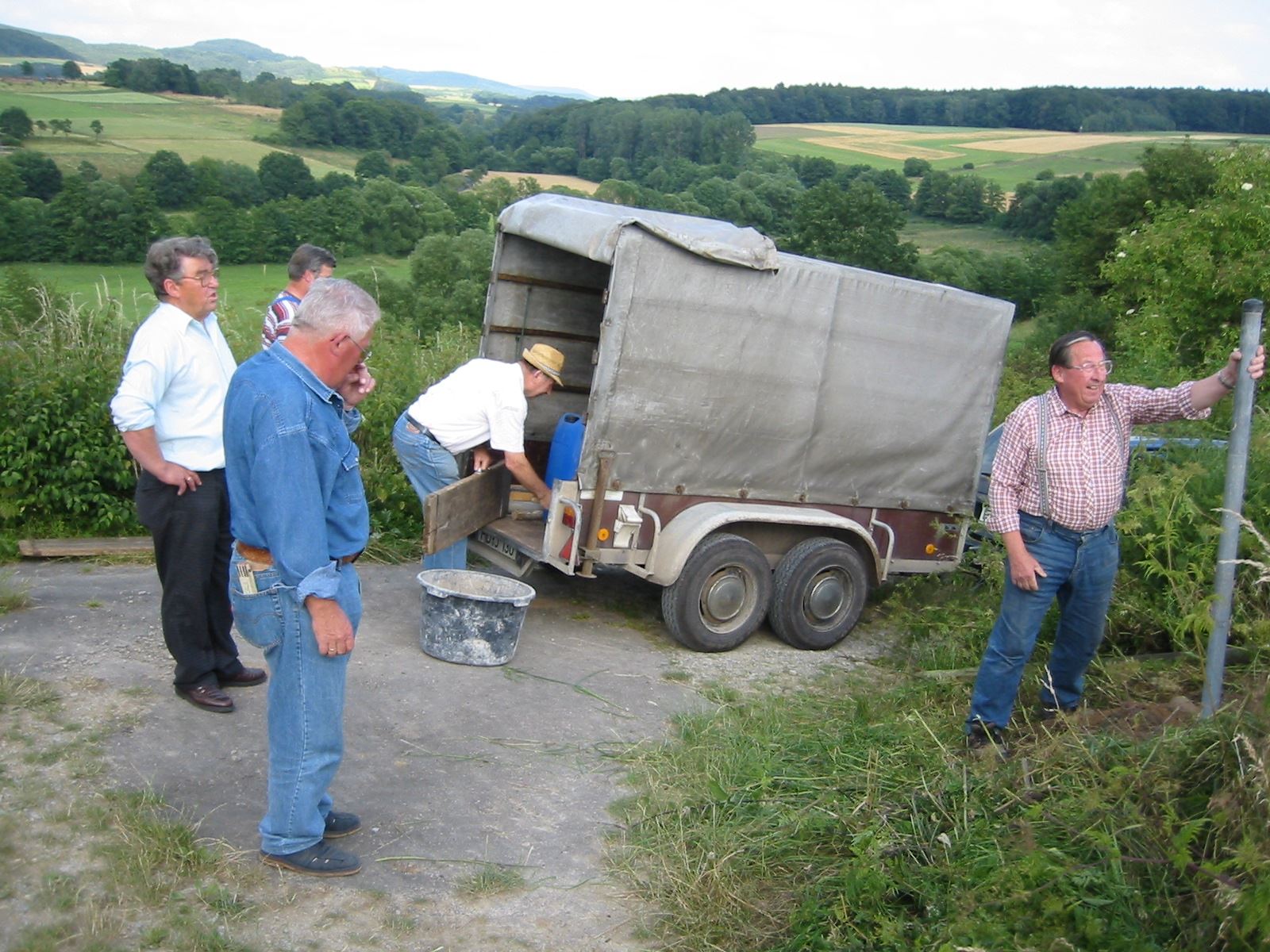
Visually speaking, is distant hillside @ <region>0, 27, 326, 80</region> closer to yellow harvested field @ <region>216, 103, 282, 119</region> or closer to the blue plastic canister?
yellow harvested field @ <region>216, 103, 282, 119</region>

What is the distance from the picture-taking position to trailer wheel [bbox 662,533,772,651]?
6949 millimetres

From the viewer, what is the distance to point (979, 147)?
58156mm

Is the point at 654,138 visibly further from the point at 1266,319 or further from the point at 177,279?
the point at 177,279

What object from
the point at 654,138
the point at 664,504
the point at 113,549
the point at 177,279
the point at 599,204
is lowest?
the point at 113,549

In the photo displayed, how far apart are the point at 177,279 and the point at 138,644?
2177 millimetres

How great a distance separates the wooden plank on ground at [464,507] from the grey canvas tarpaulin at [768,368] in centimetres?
82

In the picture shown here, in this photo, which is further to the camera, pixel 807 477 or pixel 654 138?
pixel 654 138

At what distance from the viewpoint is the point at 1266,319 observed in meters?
12.7

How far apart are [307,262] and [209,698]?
9.76 feet

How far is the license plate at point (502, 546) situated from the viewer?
7250 millimetres

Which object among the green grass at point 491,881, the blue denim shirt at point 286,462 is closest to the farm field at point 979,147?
the green grass at point 491,881

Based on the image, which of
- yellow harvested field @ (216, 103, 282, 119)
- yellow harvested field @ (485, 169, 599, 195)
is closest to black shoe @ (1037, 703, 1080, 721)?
yellow harvested field @ (485, 169, 599, 195)

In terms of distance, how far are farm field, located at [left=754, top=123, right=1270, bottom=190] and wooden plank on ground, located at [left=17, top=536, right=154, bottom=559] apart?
45.3 metres

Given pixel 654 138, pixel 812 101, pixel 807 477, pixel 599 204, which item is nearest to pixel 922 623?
pixel 807 477
